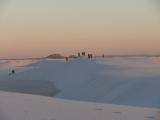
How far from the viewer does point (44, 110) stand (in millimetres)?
13242

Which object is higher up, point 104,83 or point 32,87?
point 104,83

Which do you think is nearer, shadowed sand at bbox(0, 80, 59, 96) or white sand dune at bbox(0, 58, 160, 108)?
white sand dune at bbox(0, 58, 160, 108)

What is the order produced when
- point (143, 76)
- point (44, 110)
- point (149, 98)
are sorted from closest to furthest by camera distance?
point (44, 110) < point (149, 98) < point (143, 76)

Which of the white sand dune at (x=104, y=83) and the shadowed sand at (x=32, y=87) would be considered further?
the shadowed sand at (x=32, y=87)

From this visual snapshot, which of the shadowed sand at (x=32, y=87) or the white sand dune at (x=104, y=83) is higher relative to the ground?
the white sand dune at (x=104, y=83)

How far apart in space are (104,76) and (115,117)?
10.00 meters

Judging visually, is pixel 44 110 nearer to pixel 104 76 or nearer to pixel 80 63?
pixel 104 76

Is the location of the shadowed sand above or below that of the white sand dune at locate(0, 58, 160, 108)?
below

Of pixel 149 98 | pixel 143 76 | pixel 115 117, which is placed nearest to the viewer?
pixel 115 117

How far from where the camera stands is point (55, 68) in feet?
99.1

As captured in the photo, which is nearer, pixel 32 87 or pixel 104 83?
pixel 104 83

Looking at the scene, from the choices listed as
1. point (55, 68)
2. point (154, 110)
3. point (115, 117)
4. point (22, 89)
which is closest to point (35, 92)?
point (22, 89)

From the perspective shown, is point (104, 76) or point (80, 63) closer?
point (104, 76)

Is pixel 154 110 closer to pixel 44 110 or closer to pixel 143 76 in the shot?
pixel 44 110
